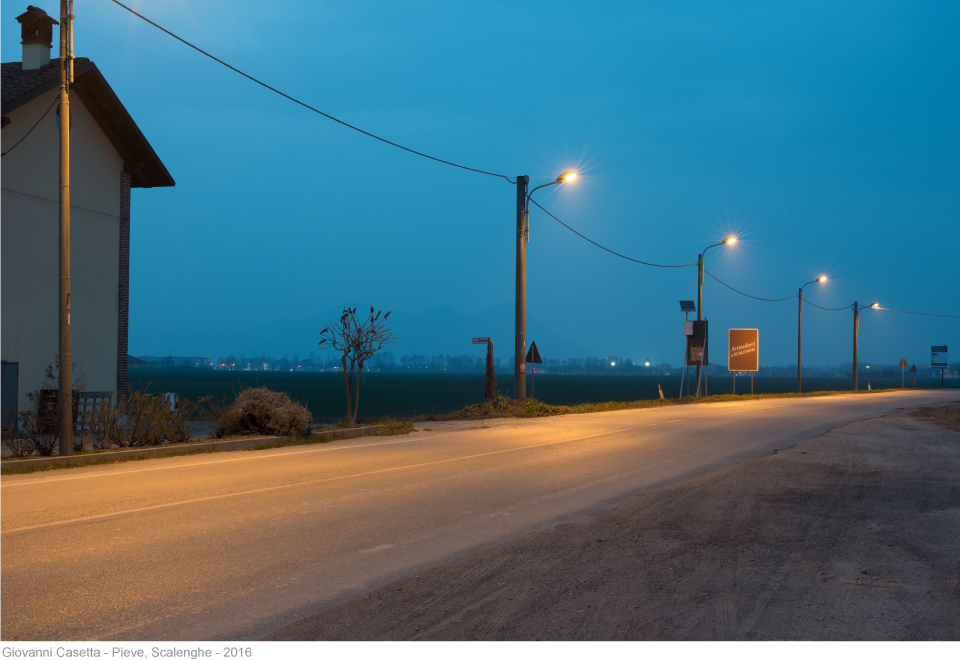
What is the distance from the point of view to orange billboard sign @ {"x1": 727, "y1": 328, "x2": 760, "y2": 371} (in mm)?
53250

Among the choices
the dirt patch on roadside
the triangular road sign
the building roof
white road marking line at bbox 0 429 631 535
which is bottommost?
white road marking line at bbox 0 429 631 535

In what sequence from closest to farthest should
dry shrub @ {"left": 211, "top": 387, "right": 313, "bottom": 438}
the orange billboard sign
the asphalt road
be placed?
1. the asphalt road
2. dry shrub @ {"left": 211, "top": 387, "right": 313, "bottom": 438}
3. the orange billboard sign

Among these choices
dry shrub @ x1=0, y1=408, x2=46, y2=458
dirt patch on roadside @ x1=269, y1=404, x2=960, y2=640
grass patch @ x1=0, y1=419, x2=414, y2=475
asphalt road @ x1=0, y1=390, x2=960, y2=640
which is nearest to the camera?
dirt patch on roadside @ x1=269, y1=404, x2=960, y2=640

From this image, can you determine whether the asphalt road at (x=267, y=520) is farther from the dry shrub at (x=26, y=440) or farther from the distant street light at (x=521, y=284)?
the distant street light at (x=521, y=284)

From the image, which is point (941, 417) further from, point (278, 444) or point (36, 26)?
point (36, 26)

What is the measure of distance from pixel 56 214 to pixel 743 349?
4509cm

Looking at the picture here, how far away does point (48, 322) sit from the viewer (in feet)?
64.7

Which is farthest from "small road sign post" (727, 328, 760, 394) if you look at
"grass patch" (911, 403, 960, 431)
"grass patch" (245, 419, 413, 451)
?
"grass patch" (245, 419, 413, 451)

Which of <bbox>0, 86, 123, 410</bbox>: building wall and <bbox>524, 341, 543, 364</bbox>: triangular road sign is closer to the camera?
<bbox>0, 86, 123, 410</bbox>: building wall

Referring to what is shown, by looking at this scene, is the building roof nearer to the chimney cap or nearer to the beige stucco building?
the beige stucco building

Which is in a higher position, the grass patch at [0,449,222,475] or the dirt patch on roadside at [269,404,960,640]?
the dirt patch on roadside at [269,404,960,640]

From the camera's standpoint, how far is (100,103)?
2155cm

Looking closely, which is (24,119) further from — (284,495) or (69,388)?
(284,495)

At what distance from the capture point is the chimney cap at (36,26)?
68.6 ft
